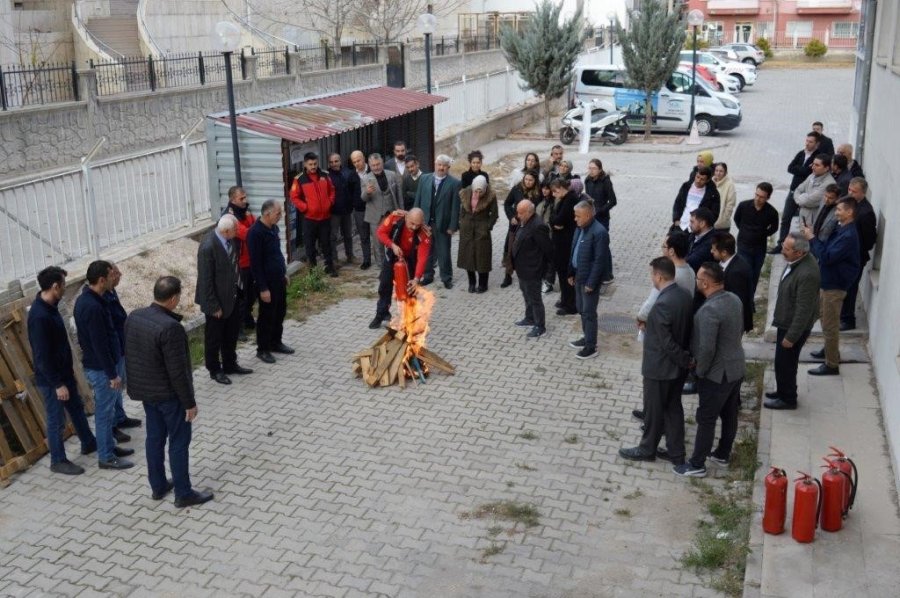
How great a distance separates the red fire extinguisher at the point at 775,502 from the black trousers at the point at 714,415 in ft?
3.28

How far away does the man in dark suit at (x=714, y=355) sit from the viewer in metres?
7.02

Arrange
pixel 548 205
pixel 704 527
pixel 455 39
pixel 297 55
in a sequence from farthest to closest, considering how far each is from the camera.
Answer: pixel 455 39 → pixel 297 55 → pixel 548 205 → pixel 704 527

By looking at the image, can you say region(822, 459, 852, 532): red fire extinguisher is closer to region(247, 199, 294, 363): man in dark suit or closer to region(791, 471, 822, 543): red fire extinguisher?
region(791, 471, 822, 543): red fire extinguisher

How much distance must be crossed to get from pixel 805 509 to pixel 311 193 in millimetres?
7938

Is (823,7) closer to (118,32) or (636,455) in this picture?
(118,32)

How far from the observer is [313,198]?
12.4 m

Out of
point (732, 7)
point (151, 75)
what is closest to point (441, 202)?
point (151, 75)

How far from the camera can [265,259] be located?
9773mm

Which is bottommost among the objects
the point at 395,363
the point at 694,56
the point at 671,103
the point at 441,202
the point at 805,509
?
the point at 395,363

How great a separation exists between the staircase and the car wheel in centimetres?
1619

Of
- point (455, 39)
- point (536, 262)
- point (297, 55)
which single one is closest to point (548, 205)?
point (536, 262)

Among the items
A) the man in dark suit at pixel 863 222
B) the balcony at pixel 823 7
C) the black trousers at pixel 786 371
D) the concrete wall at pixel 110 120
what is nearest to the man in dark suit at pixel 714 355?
the black trousers at pixel 786 371

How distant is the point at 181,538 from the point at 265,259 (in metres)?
3.75

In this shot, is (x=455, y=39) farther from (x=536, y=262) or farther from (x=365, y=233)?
(x=536, y=262)
